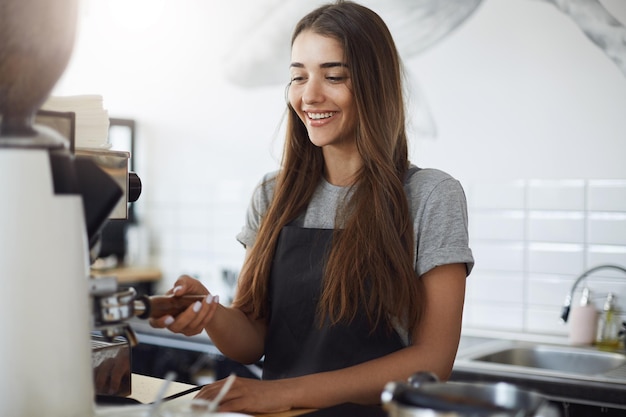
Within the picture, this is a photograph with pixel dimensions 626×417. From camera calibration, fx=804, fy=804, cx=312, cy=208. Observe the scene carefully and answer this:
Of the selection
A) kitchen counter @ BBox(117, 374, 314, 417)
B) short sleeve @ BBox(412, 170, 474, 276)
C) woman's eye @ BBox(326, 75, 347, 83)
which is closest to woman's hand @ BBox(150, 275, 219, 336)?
kitchen counter @ BBox(117, 374, 314, 417)

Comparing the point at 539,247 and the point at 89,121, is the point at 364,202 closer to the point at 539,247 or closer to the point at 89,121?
the point at 89,121

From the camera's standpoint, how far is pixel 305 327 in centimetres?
172

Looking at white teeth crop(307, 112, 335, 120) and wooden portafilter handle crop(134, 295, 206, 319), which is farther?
white teeth crop(307, 112, 335, 120)

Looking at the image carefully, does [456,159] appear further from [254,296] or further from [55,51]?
[55,51]

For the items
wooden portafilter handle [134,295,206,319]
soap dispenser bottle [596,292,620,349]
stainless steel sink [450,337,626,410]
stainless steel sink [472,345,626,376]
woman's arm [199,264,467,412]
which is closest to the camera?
wooden portafilter handle [134,295,206,319]

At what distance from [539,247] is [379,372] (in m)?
1.86

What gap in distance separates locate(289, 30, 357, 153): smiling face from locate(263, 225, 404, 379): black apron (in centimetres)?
22

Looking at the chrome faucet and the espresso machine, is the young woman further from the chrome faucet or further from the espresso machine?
the chrome faucet

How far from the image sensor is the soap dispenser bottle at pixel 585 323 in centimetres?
296

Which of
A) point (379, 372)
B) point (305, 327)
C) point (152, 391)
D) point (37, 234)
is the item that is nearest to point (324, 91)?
point (305, 327)

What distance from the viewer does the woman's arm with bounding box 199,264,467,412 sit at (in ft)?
4.40

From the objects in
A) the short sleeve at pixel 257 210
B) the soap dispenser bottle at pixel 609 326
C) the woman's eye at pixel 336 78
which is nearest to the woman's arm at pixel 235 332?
the short sleeve at pixel 257 210

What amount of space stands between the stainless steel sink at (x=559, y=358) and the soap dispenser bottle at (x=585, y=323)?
2.5 inches

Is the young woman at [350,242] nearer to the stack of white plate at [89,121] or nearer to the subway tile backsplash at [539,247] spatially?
the stack of white plate at [89,121]
